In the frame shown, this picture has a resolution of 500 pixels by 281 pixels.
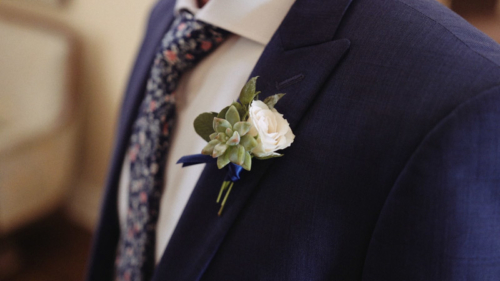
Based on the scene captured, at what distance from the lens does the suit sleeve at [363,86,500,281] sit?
455 millimetres

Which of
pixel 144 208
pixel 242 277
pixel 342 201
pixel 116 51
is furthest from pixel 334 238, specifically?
pixel 116 51

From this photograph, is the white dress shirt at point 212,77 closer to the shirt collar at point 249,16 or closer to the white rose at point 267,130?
the shirt collar at point 249,16

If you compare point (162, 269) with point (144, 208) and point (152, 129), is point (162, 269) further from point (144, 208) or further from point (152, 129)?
point (152, 129)

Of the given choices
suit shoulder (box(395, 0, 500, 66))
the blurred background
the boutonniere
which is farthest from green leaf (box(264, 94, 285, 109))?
the blurred background

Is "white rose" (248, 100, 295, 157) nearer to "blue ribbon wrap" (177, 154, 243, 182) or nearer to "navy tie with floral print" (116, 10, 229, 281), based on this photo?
"blue ribbon wrap" (177, 154, 243, 182)

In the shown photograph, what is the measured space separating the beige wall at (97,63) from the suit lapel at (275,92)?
134cm

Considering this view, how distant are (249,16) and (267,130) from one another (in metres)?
0.29

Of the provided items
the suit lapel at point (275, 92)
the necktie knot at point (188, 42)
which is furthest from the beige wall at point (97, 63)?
the suit lapel at point (275, 92)

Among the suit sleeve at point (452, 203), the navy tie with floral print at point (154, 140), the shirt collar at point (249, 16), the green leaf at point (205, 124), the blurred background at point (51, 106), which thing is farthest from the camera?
the blurred background at point (51, 106)

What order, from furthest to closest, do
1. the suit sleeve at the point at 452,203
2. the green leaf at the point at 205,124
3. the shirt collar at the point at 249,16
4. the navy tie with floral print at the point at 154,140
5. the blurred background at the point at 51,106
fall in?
the blurred background at the point at 51,106 → the navy tie with floral print at the point at 154,140 → the shirt collar at the point at 249,16 → the green leaf at the point at 205,124 → the suit sleeve at the point at 452,203

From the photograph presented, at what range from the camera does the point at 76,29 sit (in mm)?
2055

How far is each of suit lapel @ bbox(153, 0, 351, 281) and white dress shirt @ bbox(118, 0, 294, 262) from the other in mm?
69

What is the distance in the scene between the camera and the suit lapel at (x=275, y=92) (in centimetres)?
57

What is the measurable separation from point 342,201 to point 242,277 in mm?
205
